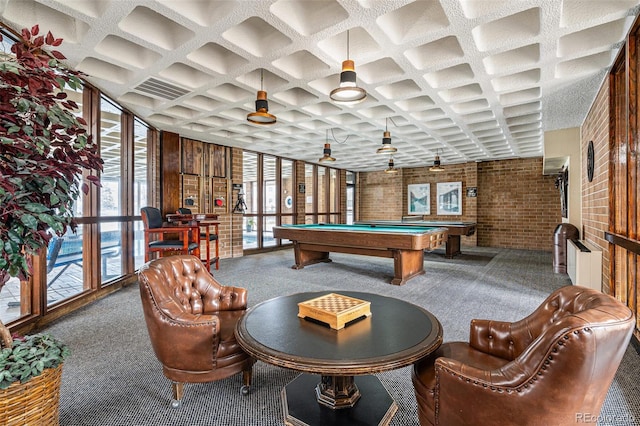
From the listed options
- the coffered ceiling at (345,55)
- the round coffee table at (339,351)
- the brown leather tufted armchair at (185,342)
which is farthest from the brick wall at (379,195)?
the brown leather tufted armchair at (185,342)

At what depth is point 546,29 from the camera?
276 cm

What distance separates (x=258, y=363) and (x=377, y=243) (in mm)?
2995

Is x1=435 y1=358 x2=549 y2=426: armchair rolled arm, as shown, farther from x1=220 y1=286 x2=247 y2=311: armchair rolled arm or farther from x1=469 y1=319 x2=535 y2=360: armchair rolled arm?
x1=220 y1=286 x2=247 y2=311: armchair rolled arm

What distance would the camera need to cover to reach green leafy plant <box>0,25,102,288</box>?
1387 millimetres

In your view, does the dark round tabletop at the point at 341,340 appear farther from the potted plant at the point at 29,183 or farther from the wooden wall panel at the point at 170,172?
the wooden wall panel at the point at 170,172

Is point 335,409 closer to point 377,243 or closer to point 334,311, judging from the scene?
point 334,311

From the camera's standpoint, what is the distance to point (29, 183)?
149 cm

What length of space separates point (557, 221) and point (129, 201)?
1055cm

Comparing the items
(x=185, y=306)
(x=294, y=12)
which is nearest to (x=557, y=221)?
(x=294, y=12)

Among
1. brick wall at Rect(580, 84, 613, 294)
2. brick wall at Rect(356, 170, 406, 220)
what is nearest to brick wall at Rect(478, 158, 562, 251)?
brick wall at Rect(356, 170, 406, 220)

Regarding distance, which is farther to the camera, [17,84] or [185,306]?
[185,306]

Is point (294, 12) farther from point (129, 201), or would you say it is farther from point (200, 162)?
point (200, 162)

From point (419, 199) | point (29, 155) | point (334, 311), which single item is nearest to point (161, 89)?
point (29, 155)

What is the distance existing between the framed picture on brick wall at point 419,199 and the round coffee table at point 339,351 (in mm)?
9492
